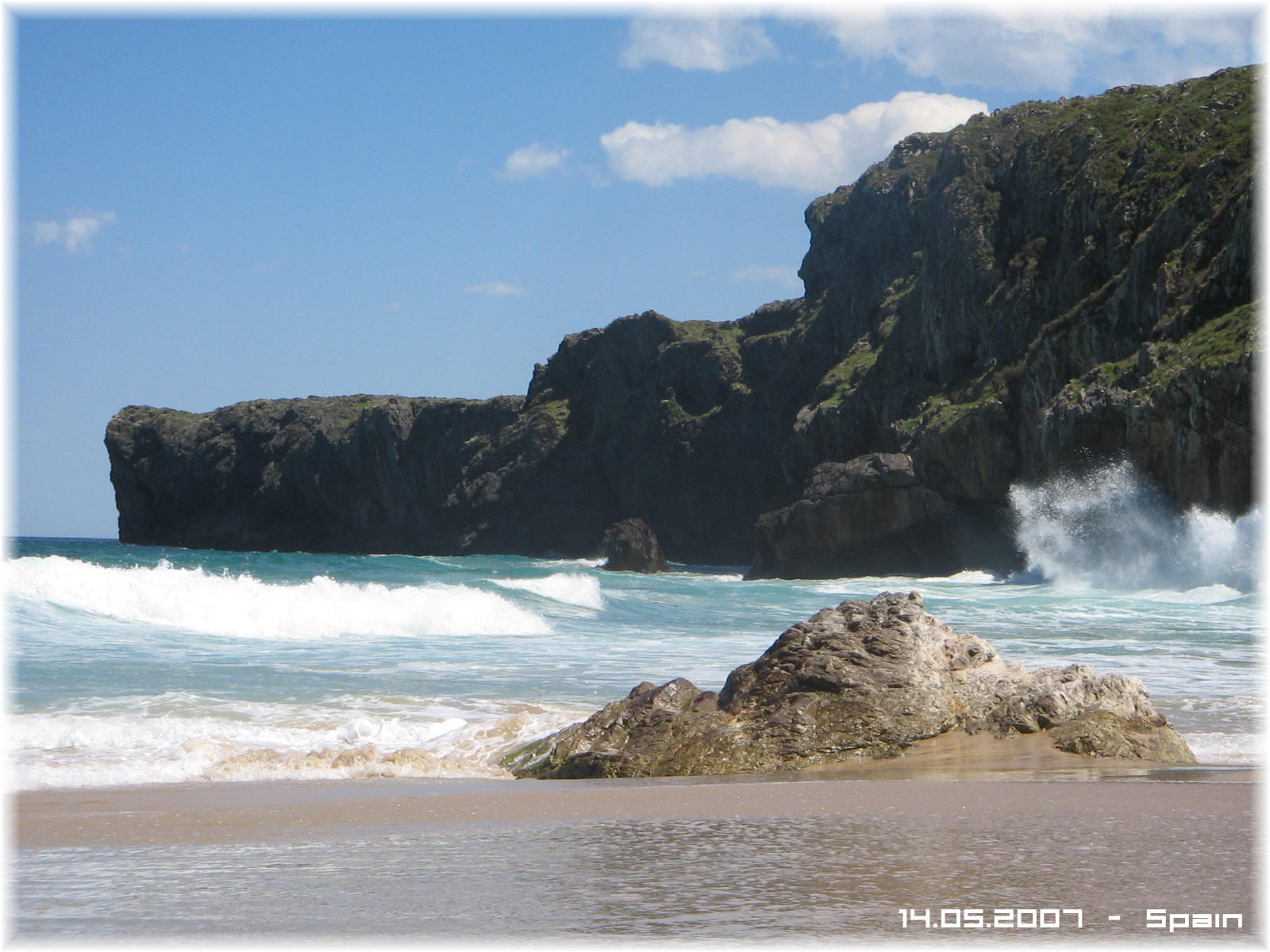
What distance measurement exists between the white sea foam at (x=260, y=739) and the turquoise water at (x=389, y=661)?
0.03 meters

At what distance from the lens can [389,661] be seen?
536 inches

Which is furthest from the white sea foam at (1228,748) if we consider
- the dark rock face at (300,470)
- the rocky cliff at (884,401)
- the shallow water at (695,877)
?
the dark rock face at (300,470)

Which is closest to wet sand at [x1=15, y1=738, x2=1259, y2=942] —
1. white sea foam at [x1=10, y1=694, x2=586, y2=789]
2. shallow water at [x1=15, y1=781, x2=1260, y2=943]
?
shallow water at [x1=15, y1=781, x2=1260, y2=943]

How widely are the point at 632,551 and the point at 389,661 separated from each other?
49520mm

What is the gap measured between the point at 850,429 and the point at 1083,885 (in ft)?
177

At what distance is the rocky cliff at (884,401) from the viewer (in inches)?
1510

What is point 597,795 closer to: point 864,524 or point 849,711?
point 849,711

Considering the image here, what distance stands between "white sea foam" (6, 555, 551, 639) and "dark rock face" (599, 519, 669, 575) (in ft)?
136

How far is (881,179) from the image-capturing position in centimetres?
6706

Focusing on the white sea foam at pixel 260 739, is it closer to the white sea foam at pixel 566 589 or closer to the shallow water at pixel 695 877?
the shallow water at pixel 695 877

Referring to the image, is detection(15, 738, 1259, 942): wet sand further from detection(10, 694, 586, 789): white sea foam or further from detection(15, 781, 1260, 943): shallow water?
detection(10, 694, 586, 789): white sea foam

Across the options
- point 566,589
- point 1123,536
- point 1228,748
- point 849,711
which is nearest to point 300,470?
point 566,589

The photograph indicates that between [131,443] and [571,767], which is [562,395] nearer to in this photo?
[131,443]

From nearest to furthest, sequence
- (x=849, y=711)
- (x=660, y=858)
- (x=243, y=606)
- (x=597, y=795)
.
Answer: (x=660, y=858), (x=597, y=795), (x=849, y=711), (x=243, y=606)
